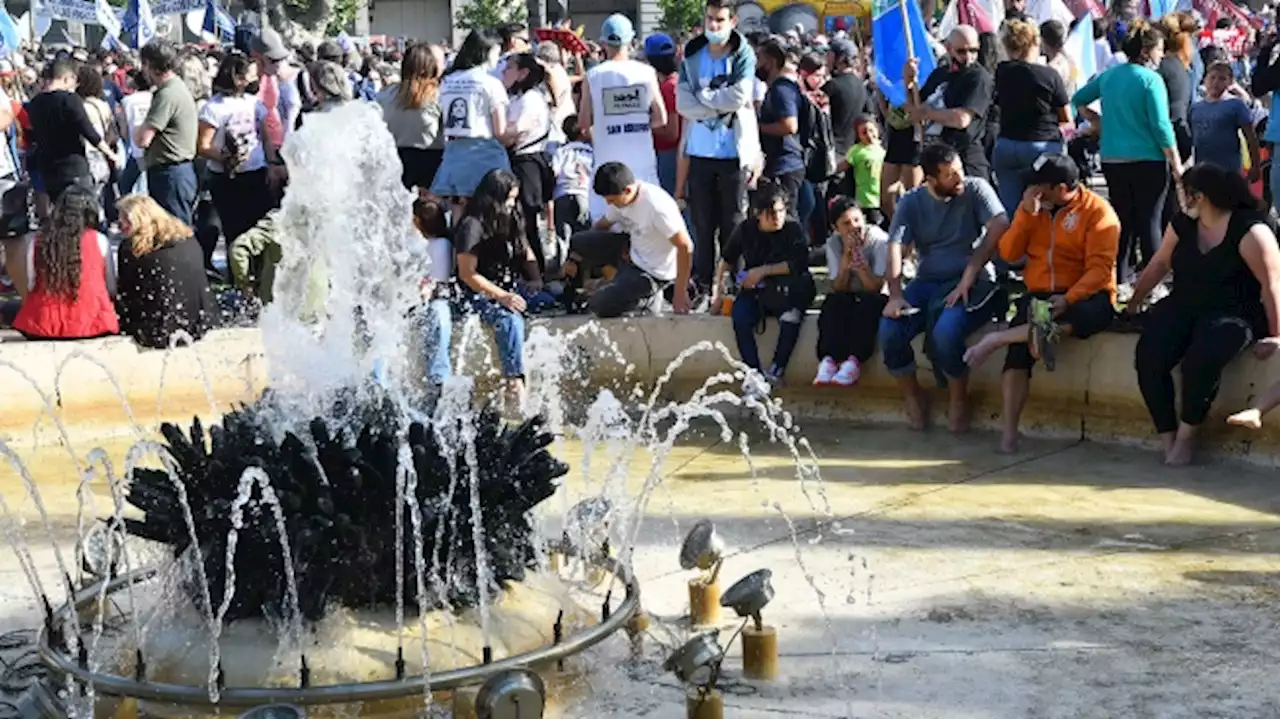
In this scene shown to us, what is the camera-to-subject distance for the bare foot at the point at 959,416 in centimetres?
874

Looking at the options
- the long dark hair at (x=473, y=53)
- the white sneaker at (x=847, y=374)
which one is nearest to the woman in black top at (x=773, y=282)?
the white sneaker at (x=847, y=374)

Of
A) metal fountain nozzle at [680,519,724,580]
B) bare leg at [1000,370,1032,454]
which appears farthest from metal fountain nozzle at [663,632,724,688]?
bare leg at [1000,370,1032,454]

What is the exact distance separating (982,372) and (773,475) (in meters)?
1.34

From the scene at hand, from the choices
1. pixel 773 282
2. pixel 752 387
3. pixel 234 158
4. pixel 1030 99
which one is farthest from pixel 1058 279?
pixel 234 158

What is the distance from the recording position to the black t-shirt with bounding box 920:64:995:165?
1077 cm

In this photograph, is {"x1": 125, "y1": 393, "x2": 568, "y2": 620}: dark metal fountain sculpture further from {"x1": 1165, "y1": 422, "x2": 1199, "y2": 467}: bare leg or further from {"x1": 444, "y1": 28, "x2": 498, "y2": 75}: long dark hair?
{"x1": 444, "y1": 28, "x2": 498, "y2": 75}: long dark hair

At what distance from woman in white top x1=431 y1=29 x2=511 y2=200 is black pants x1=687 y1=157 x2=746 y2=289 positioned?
3.84 ft

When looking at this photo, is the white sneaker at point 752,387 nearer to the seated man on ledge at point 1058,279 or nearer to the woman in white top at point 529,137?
the seated man on ledge at point 1058,279

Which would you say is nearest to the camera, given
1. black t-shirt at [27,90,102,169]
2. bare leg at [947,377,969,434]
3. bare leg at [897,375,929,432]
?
bare leg at [947,377,969,434]

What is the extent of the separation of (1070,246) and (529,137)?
4070 millimetres

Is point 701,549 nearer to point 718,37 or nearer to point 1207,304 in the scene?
point 1207,304

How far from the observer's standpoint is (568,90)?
13367 millimetres

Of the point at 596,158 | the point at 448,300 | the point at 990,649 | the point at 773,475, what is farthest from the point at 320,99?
the point at 990,649

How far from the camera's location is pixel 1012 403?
8367 millimetres
